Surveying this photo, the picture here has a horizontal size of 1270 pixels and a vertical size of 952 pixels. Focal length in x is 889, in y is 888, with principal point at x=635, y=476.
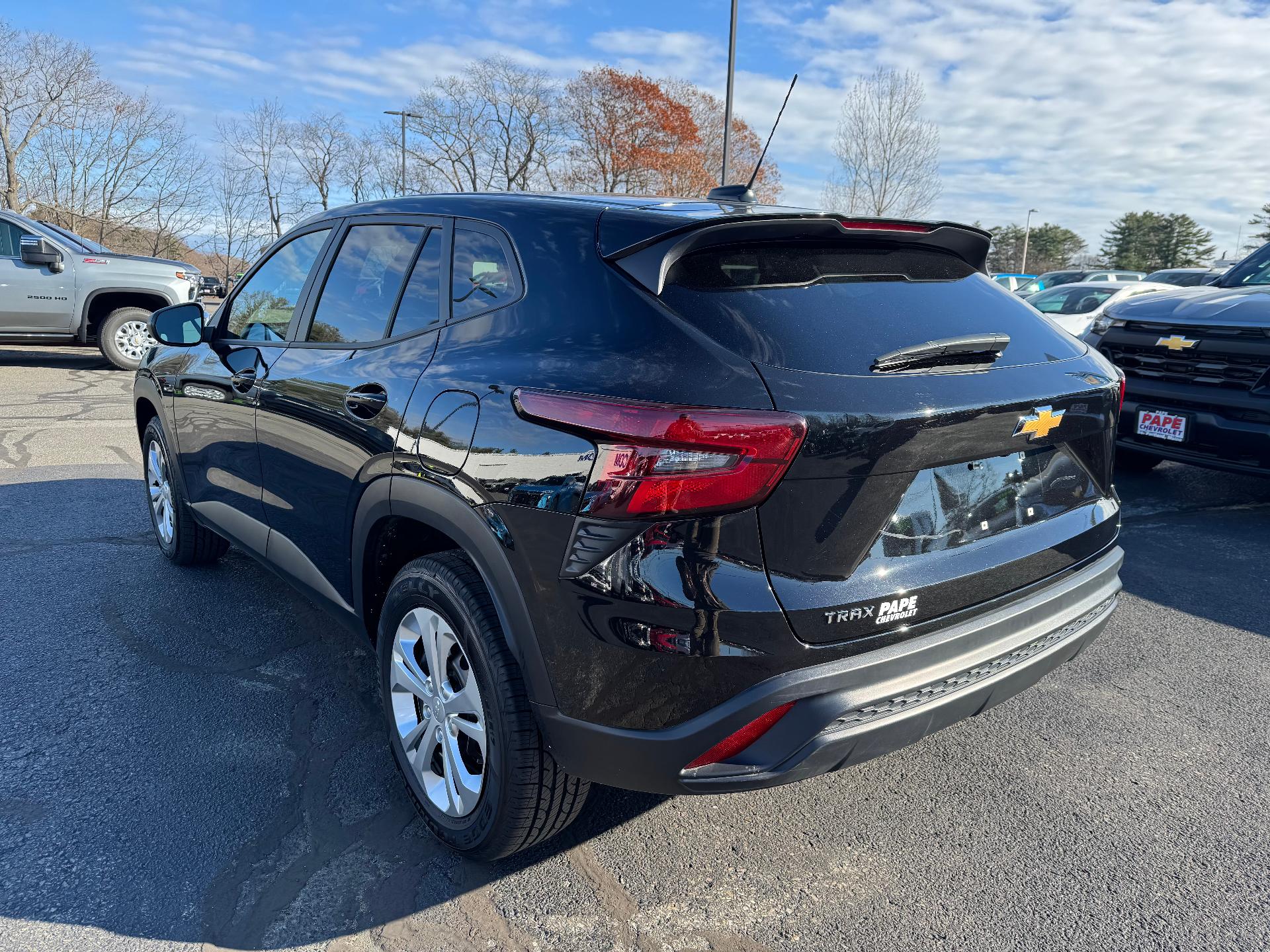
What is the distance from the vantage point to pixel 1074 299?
1488cm

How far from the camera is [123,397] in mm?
9656

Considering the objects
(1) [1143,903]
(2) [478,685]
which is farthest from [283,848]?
(1) [1143,903]

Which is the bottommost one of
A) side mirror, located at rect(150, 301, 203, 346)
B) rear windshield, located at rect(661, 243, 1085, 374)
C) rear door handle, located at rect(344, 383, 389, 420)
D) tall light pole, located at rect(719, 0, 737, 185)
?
rear door handle, located at rect(344, 383, 389, 420)

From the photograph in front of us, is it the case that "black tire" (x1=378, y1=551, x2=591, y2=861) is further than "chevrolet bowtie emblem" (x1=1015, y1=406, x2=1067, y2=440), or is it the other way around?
"chevrolet bowtie emblem" (x1=1015, y1=406, x2=1067, y2=440)

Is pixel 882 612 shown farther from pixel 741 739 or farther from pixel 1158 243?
pixel 1158 243

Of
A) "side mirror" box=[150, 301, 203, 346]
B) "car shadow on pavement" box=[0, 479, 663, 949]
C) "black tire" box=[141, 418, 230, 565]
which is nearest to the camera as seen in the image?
"car shadow on pavement" box=[0, 479, 663, 949]

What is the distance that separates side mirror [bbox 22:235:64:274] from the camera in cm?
1047

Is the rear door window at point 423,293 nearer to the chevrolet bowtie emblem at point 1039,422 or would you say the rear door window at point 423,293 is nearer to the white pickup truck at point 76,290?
the chevrolet bowtie emblem at point 1039,422

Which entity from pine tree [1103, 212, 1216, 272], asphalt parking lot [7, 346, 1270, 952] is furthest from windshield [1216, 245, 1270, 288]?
pine tree [1103, 212, 1216, 272]

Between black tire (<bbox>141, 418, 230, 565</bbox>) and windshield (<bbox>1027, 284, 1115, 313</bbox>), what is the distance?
13.4 meters

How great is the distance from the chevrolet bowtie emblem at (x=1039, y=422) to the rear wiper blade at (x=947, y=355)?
168mm

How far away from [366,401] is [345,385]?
166mm

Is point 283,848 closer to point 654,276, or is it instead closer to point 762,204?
point 654,276

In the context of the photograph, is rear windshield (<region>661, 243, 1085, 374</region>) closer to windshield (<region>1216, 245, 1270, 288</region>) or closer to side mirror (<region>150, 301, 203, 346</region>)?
side mirror (<region>150, 301, 203, 346</region>)
